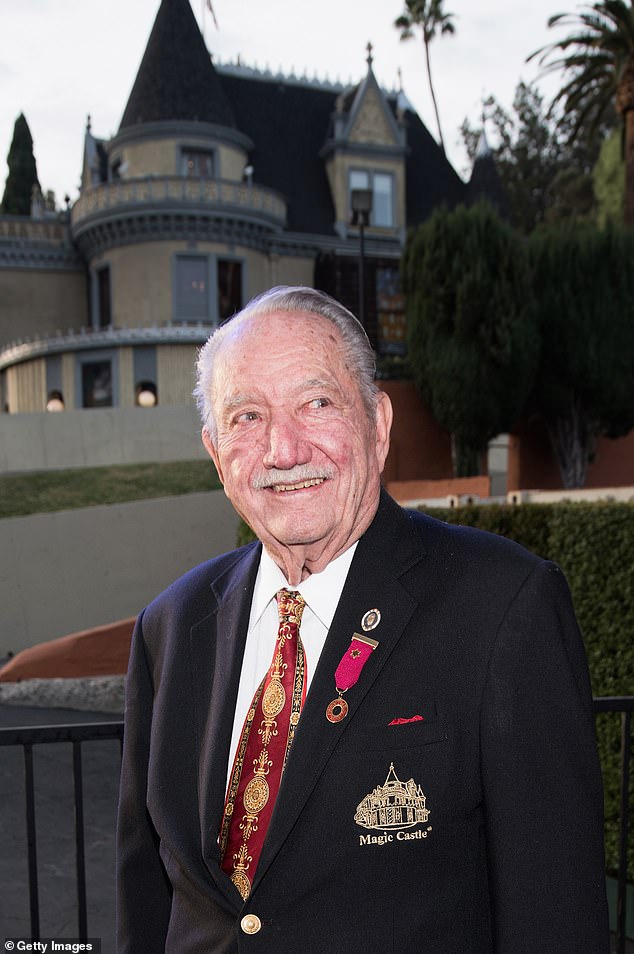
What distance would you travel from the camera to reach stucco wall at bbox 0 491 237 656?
1556 centimetres

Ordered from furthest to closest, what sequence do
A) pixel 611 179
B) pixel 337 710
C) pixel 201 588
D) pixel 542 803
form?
pixel 611 179
pixel 201 588
pixel 337 710
pixel 542 803

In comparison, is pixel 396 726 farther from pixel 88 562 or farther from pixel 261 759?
pixel 88 562

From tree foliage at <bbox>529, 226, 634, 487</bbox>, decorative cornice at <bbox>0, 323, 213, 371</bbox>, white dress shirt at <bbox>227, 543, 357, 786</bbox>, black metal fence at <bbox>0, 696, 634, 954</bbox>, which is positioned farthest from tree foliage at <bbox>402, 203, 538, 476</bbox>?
white dress shirt at <bbox>227, 543, 357, 786</bbox>

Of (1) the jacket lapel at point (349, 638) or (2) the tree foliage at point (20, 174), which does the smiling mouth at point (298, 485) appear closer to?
(1) the jacket lapel at point (349, 638)

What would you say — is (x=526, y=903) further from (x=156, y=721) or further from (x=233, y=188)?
(x=233, y=188)

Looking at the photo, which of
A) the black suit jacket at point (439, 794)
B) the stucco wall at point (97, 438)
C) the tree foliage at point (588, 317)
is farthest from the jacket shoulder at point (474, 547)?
the stucco wall at point (97, 438)

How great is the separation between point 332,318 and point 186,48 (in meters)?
31.0

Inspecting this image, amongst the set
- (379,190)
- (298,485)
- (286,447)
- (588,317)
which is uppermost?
(379,190)

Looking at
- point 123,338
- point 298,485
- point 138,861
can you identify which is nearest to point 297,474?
point 298,485

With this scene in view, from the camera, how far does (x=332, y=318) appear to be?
7.39 feet

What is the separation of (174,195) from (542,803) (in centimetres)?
2814

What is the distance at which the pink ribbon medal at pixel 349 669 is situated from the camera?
199cm

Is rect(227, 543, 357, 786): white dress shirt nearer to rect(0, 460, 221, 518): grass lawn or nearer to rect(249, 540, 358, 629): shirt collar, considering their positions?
rect(249, 540, 358, 629): shirt collar

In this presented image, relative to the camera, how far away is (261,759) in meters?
2.09
